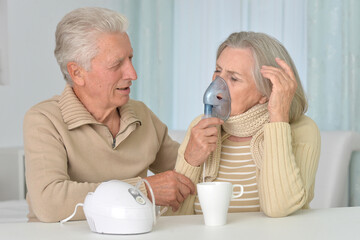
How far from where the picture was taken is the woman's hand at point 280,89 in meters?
1.61

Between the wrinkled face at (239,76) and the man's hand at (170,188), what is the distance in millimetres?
267

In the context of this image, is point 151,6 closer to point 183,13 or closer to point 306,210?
point 183,13

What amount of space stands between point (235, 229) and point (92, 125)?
75 cm

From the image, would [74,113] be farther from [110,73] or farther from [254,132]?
[254,132]

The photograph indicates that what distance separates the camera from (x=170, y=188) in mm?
1720

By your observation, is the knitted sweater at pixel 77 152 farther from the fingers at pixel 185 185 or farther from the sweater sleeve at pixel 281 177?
the sweater sleeve at pixel 281 177

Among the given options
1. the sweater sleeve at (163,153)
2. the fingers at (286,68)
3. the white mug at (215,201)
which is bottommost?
the sweater sleeve at (163,153)

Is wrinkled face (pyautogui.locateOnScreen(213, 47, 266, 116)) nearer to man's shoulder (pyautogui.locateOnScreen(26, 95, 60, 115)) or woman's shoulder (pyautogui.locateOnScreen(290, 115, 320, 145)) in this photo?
woman's shoulder (pyautogui.locateOnScreen(290, 115, 320, 145))

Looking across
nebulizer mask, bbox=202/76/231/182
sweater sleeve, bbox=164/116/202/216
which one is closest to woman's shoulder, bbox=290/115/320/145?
nebulizer mask, bbox=202/76/231/182

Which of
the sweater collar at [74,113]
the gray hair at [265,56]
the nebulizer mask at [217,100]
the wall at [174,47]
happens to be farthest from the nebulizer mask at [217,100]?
the wall at [174,47]

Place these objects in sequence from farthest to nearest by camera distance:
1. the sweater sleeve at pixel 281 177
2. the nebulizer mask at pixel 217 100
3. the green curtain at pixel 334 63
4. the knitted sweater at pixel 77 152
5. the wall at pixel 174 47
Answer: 1. the wall at pixel 174 47
2. the green curtain at pixel 334 63
3. the nebulizer mask at pixel 217 100
4. the knitted sweater at pixel 77 152
5. the sweater sleeve at pixel 281 177

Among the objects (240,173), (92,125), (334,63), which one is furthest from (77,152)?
(334,63)

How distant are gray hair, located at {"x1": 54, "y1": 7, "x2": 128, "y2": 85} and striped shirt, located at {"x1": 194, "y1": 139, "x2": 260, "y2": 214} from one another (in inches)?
20.9

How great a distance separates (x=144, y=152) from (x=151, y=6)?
240 cm
